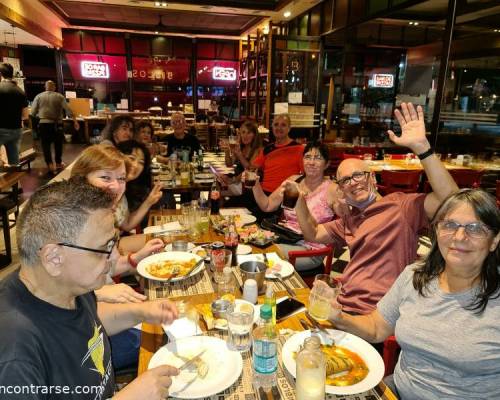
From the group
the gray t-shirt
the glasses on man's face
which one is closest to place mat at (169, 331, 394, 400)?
the gray t-shirt

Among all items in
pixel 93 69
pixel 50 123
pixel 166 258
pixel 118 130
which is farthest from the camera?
pixel 93 69

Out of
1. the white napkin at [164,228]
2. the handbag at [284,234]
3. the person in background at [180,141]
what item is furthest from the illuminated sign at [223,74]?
the white napkin at [164,228]

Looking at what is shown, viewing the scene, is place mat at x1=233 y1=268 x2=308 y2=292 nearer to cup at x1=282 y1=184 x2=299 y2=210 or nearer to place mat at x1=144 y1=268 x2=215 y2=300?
place mat at x1=144 y1=268 x2=215 y2=300

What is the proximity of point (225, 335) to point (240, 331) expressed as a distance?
4.9 inches

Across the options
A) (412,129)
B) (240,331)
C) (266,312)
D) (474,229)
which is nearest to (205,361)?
(240,331)

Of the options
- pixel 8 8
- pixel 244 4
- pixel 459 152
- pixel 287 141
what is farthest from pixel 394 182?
pixel 8 8

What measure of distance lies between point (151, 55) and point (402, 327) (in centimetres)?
1444

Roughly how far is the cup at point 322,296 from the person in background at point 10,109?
23.3 ft

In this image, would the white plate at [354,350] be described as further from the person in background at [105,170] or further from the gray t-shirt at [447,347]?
the person in background at [105,170]

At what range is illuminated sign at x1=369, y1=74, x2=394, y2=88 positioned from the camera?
10594mm

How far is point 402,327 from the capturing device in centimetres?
150

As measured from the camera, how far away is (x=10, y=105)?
6.68 m

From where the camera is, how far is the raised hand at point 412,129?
1.85 meters

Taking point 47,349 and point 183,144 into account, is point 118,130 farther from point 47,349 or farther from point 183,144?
point 47,349
